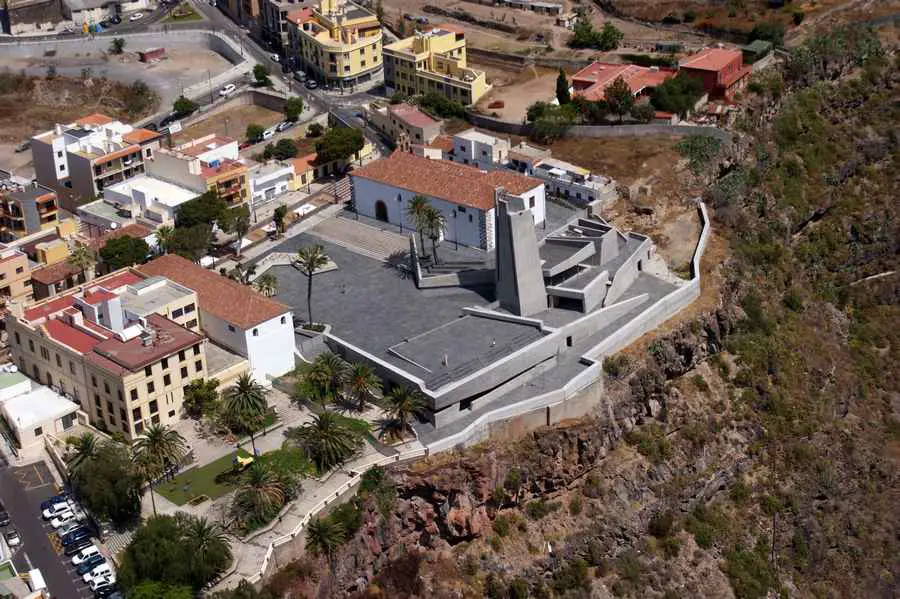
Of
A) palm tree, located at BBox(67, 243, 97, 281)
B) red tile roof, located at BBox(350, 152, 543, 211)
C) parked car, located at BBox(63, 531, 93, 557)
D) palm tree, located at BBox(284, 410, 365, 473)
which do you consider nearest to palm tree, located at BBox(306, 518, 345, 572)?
palm tree, located at BBox(284, 410, 365, 473)

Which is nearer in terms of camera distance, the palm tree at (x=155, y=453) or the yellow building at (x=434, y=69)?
the palm tree at (x=155, y=453)

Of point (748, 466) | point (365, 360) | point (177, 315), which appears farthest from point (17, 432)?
point (748, 466)

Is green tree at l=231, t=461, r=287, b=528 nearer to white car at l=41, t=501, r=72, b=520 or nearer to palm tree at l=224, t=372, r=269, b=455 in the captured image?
palm tree at l=224, t=372, r=269, b=455

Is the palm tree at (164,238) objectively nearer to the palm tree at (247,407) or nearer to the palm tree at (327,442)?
the palm tree at (247,407)

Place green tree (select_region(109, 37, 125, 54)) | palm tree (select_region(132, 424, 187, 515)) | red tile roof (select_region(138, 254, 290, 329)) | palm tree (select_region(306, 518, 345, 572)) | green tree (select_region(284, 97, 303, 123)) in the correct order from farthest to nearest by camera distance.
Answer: green tree (select_region(109, 37, 125, 54)) → green tree (select_region(284, 97, 303, 123)) → red tile roof (select_region(138, 254, 290, 329)) → palm tree (select_region(132, 424, 187, 515)) → palm tree (select_region(306, 518, 345, 572))

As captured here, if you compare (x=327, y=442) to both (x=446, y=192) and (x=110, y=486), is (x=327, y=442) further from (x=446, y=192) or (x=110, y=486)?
(x=446, y=192)

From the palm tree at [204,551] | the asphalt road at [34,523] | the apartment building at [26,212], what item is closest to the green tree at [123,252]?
the apartment building at [26,212]
